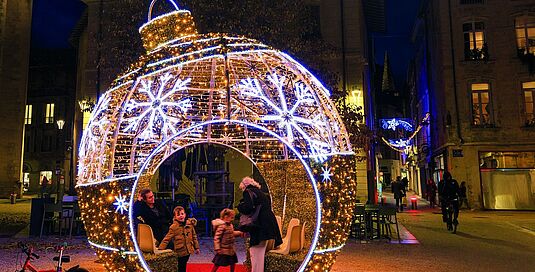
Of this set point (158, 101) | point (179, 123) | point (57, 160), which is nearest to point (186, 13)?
point (158, 101)

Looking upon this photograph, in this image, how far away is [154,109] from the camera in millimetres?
6855

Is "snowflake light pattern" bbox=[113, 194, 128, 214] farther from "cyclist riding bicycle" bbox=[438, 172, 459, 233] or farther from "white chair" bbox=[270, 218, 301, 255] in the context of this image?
"cyclist riding bicycle" bbox=[438, 172, 459, 233]

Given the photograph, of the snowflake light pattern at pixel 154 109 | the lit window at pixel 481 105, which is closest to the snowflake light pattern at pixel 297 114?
the snowflake light pattern at pixel 154 109

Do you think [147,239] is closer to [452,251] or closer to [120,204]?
[120,204]

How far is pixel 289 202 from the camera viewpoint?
27.1 feet

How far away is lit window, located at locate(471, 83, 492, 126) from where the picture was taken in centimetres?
2195

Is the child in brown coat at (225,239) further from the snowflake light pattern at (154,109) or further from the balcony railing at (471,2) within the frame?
the balcony railing at (471,2)

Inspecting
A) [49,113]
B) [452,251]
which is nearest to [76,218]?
[452,251]

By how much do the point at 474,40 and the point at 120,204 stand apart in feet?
74.3

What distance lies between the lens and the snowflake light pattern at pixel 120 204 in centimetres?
527

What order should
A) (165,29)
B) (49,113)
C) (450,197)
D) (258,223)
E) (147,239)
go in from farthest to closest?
1. (49,113)
2. (450,197)
3. (147,239)
4. (165,29)
5. (258,223)

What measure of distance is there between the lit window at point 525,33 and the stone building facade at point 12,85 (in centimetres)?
3484

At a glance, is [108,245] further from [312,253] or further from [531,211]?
[531,211]

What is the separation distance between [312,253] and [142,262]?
2.21m
